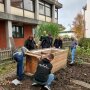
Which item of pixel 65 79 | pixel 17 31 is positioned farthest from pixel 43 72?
pixel 17 31

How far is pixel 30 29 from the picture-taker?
30.0m

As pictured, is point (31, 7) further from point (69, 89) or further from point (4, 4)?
point (69, 89)

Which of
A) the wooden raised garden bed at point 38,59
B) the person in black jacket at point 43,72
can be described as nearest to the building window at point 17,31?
the wooden raised garden bed at point 38,59

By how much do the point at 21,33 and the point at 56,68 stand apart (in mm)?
15681

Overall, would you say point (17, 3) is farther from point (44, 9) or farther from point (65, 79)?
point (65, 79)

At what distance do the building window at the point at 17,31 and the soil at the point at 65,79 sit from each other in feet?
39.8

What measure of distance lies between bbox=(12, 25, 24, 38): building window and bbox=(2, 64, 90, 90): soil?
12126 mm

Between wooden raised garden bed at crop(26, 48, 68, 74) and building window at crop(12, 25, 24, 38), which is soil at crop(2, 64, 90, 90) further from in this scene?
building window at crop(12, 25, 24, 38)

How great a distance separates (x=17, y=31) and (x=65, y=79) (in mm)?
15890

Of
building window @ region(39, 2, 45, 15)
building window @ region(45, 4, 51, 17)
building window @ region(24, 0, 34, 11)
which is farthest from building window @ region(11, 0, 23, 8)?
building window @ region(45, 4, 51, 17)

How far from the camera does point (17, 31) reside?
2666 cm

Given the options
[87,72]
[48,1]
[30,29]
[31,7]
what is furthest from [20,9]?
[87,72]

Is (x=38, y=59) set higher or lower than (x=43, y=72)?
higher

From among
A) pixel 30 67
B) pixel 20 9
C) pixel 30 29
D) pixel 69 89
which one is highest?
pixel 20 9
